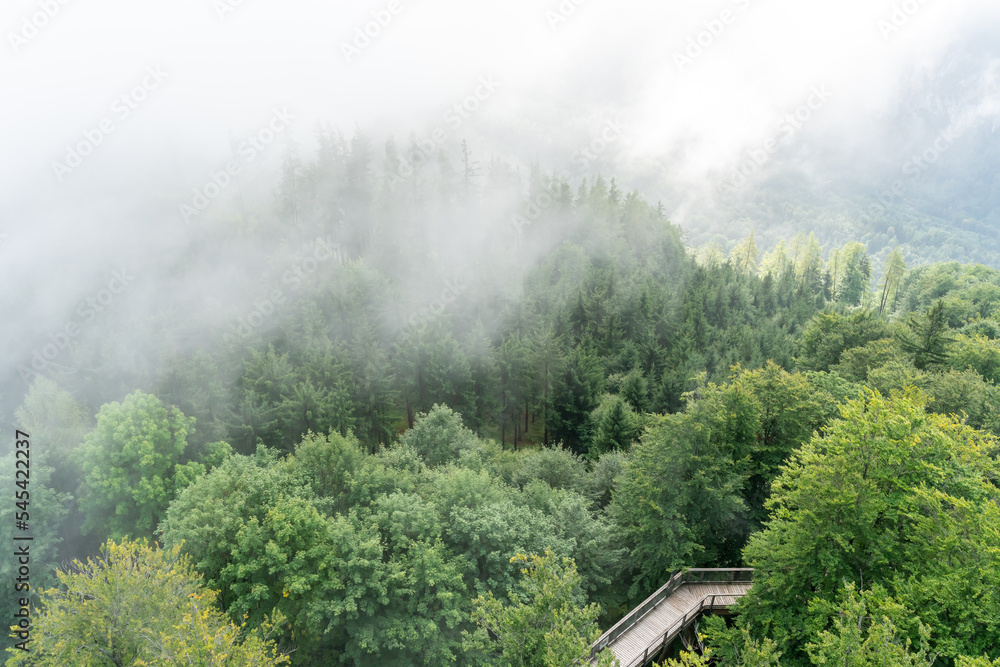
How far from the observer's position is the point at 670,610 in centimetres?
2456

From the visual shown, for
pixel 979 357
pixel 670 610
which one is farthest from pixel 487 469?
pixel 979 357

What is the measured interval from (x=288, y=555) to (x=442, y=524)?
7.18 metres

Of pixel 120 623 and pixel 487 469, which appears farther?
pixel 487 469

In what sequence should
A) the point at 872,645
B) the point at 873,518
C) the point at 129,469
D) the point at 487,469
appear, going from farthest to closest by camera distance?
the point at 129,469
the point at 487,469
the point at 873,518
the point at 872,645

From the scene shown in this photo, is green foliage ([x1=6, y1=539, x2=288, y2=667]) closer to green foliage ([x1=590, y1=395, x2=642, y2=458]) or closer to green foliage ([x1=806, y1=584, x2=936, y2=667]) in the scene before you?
green foliage ([x1=806, y1=584, x2=936, y2=667])

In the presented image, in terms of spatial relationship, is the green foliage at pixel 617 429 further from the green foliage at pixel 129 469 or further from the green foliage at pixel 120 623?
the green foliage at pixel 129 469

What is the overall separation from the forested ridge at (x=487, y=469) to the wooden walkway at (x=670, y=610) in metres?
1.90

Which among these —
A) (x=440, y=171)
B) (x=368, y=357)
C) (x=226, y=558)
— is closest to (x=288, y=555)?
(x=226, y=558)

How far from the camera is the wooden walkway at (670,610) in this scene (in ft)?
74.4

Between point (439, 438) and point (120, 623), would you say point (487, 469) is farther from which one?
point (120, 623)

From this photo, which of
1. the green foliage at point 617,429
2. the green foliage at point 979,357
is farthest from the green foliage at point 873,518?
the green foliage at point 979,357

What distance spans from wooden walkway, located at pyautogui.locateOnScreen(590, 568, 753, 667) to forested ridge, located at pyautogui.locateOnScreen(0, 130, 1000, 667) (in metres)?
1.90

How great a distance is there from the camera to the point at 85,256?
6019 cm

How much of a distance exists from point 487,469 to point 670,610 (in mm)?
13869
